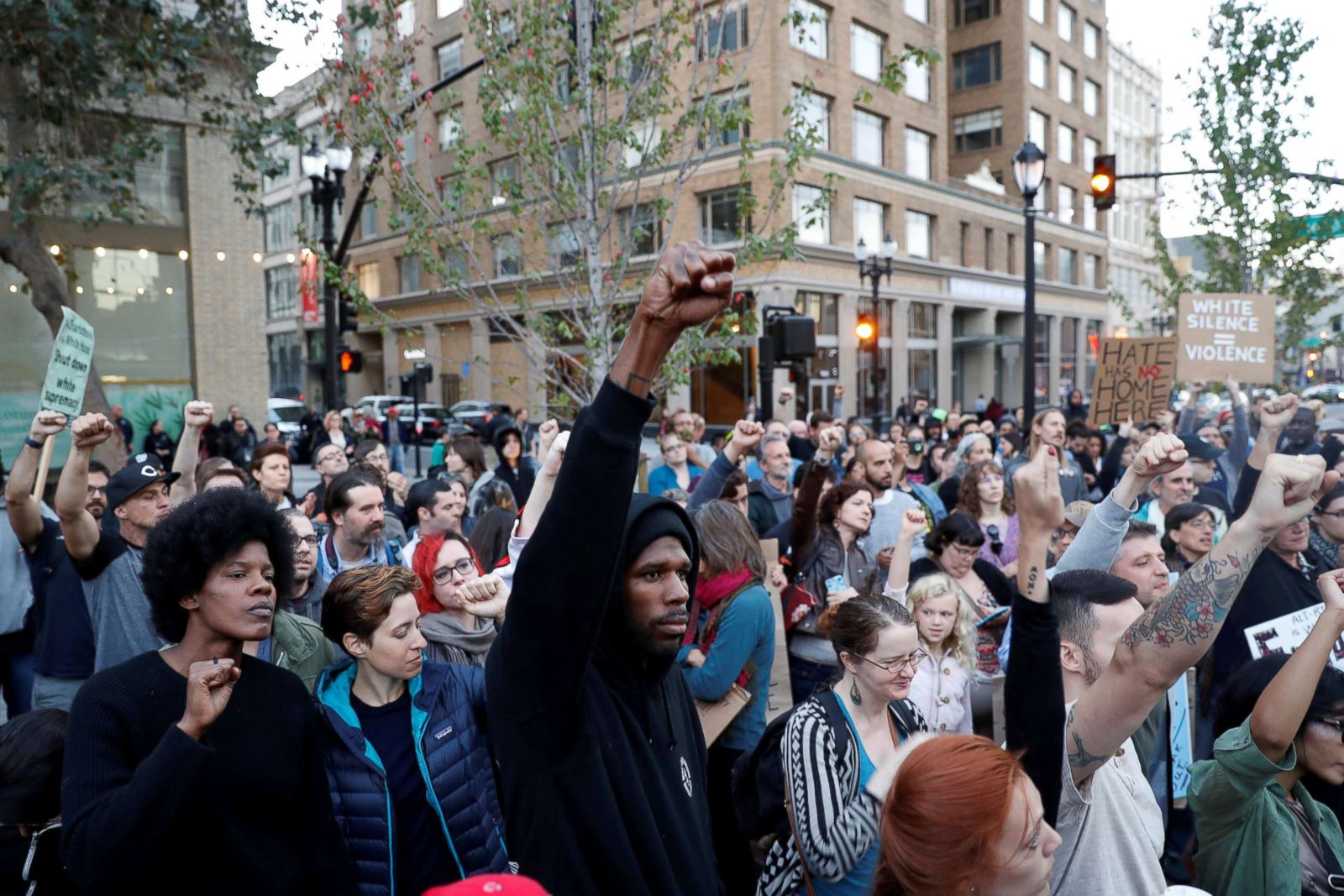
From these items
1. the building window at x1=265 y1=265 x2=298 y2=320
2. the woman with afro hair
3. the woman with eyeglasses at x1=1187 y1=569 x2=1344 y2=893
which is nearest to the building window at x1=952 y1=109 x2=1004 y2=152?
the building window at x1=265 y1=265 x2=298 y2=320

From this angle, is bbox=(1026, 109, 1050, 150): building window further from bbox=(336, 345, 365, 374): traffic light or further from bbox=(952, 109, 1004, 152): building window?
bbox=(336, 345, 365, 374): traffic light

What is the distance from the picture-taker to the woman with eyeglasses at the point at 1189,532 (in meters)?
5.30

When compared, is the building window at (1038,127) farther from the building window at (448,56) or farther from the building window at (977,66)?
the building window at (448,56)

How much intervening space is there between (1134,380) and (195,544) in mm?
8621

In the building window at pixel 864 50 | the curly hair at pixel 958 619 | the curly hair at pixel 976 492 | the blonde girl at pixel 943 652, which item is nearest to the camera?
the blonde girl at pixel 943 652

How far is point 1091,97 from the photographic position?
45.4 meters

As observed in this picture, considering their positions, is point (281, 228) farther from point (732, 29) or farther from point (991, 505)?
point (991, 505)

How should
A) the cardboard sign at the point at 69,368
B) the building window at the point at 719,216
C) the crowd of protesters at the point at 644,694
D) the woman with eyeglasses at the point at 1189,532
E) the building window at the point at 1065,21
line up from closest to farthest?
the crowd of protesters at the point at 644,694 < the cardboard sign at the point at 69,368 < the woman with eyeglasses at the point at 1189,532 < the building window at the point at 719,216 < the building window at the point at 1065,21

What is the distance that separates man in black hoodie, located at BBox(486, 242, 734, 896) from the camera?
5.10ft

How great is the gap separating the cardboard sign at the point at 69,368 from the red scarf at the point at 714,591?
328 centimetres

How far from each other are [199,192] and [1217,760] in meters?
19.7

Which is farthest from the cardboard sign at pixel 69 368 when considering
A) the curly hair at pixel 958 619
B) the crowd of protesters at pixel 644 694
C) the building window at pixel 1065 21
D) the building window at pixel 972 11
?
the building window at pixel 1065 21

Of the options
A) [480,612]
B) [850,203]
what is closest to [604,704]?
[480,612]

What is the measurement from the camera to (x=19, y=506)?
173 inches
